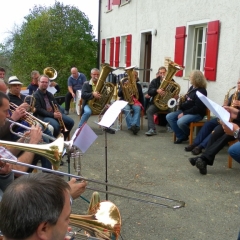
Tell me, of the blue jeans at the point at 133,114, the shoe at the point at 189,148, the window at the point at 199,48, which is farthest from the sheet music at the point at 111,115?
the window at the point at 199,48

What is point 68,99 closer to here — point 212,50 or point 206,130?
point 212,50

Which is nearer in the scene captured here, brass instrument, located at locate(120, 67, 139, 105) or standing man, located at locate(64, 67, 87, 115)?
brass instrument, located at locate(120, 67, 139, 105)

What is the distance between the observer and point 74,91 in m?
9.97

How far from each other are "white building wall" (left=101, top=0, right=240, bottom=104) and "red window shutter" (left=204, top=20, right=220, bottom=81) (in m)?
0.09

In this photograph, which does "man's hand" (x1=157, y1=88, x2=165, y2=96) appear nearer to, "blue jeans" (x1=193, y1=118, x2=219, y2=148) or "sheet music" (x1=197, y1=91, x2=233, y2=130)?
"blue jeans" (x1=193, y1=118, x2=219, y2=148)

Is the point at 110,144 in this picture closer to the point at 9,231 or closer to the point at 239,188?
the point at 239,188

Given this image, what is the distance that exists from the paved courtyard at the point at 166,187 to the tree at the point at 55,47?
35.8 feet

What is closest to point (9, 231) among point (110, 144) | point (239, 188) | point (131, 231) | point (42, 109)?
point (131, 231)

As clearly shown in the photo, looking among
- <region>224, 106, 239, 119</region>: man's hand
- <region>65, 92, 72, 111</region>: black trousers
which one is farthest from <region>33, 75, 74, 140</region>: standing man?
<region>65, 92, 72, 111</region>: black trousers

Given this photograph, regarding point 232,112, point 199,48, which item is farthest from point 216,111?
point 199,48

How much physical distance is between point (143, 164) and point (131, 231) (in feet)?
6.83

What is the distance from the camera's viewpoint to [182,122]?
6328 millimetres

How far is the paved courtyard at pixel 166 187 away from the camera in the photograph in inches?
132

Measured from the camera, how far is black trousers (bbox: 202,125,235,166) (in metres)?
4.80
